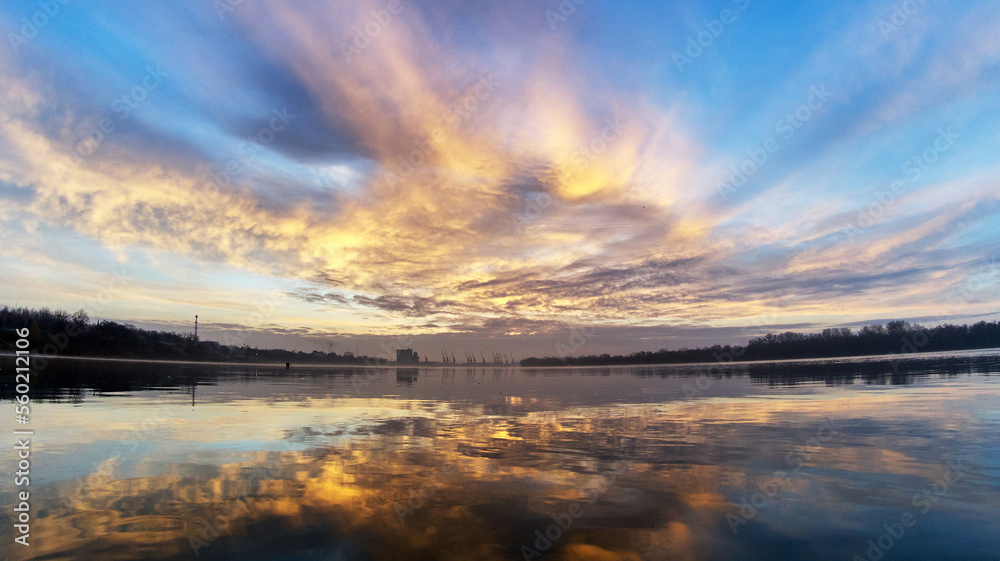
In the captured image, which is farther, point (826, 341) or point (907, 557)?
point (826, 341)

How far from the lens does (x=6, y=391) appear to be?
93.9 ft

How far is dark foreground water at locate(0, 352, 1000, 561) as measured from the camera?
7285mm

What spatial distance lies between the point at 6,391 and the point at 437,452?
31.5 m

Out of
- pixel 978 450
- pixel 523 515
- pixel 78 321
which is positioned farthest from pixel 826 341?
pixel 78 321

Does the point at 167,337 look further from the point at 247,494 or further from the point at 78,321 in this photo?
the point at 247,494

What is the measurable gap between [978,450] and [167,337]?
23135cm

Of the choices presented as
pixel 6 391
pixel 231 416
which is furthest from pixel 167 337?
pixel 231 416

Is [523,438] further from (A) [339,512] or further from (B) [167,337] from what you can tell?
(B) [167,337]

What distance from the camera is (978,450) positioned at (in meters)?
13.0

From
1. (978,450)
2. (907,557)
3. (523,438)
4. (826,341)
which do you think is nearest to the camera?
(907,557)

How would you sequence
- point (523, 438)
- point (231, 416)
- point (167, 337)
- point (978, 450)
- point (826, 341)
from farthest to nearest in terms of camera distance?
point (167, 337), point (826, 341), point (231, 416), point (523, 438), point (978, 450)

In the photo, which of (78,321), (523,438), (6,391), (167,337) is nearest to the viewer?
(523,438)

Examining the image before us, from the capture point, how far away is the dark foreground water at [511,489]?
7.29m

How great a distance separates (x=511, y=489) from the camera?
10055 mm
